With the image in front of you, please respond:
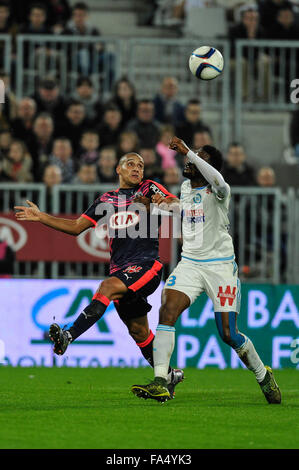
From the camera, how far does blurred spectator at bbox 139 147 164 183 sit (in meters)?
14.5

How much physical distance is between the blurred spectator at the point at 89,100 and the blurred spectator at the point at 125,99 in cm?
31

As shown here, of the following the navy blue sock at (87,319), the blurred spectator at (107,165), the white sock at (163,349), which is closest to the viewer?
the navy blue sock at (87,319)

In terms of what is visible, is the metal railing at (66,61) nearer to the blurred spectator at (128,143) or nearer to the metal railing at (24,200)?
the blurred spectator at (128,143)

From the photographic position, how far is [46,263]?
47.0 feet

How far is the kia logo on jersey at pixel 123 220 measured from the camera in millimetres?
9680

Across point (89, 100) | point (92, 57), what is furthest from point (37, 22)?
point (89, 100)

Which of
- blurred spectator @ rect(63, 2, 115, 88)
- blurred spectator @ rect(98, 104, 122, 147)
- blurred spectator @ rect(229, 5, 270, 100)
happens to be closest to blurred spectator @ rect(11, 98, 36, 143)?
blurred spectator @ rect(98, 104, 122, 147)

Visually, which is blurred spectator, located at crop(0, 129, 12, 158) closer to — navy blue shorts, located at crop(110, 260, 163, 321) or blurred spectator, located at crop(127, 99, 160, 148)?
blurred spectator, located at crop(127, 99, 160, 148)

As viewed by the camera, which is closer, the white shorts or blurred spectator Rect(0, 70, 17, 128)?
the white shorts

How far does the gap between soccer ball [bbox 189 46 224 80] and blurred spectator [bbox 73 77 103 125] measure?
18.6 feet

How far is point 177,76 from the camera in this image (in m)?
18.8

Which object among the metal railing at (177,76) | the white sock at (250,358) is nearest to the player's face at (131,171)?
the white sock at (250,358)

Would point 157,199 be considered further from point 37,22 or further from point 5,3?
point 5,3

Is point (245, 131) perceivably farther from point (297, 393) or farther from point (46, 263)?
point (297, 393)
